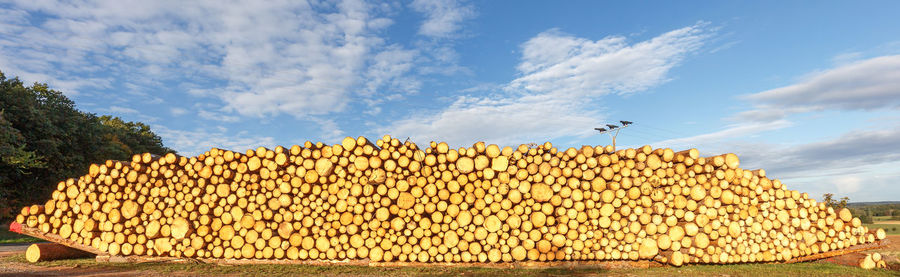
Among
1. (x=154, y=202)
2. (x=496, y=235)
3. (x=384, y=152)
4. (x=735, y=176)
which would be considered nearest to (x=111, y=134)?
(x=154, y=202)

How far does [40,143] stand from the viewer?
16109mm

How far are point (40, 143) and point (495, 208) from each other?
16.9 meters

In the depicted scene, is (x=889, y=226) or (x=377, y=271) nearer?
(x=377, y=271)

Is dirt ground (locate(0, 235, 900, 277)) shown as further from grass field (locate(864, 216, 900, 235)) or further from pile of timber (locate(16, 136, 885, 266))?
grass field (locate(864, 216, 900, 235))

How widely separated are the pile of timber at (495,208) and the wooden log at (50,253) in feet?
7.93

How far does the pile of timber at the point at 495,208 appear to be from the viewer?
7.24 meters

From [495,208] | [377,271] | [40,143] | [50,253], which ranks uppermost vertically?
[40,143]

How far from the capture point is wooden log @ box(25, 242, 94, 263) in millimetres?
8336

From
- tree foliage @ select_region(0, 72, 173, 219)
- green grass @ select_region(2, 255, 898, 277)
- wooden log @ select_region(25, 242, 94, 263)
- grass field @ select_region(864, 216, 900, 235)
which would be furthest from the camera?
grass field @ select_region(864, 216, 900, 235)

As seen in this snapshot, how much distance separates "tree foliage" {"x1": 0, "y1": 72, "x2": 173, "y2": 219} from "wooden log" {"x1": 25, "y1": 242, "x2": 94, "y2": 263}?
292 inches

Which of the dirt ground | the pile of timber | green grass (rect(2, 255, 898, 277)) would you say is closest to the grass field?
the dirt ground

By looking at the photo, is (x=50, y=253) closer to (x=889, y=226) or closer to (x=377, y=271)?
(x=377, y=271)

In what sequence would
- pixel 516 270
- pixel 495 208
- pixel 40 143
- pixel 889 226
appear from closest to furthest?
pixel 516 270 → pixel 495 208 → pixel 40 143 → pixel 889 226

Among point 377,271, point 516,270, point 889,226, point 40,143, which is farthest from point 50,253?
point 889,226
